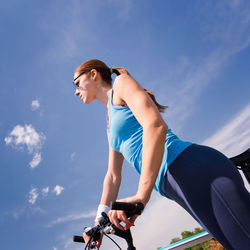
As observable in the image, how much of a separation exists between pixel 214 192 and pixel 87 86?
4.23ft

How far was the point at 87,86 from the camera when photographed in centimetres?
216

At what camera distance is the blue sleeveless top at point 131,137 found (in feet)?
5.33

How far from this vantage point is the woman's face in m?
2.16

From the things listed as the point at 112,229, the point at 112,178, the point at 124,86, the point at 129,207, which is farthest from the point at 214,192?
the point at 112,178

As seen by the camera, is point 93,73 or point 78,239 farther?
point 93,73

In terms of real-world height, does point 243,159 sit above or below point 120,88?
below

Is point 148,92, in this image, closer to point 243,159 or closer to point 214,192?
point 214,192

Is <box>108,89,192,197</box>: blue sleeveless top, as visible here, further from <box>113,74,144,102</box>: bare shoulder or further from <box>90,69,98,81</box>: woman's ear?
<box>90,69,98,81</box>: woman's ear

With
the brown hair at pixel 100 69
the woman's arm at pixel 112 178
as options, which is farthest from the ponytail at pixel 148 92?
the woman's arm at pixel 112 178

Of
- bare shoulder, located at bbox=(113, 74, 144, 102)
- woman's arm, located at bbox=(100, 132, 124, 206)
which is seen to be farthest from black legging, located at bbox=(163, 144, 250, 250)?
woman's arm, located at bbox=(100, 132, 124, 206)

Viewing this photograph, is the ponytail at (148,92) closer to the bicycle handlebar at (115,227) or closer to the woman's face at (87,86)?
the woman's face at (87,86)

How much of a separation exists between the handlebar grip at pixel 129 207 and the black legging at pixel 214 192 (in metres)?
0.32

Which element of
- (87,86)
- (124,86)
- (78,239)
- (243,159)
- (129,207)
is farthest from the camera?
(243,159)

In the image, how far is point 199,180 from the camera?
146 centimetres
